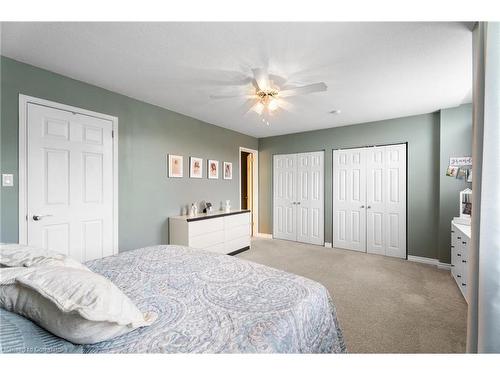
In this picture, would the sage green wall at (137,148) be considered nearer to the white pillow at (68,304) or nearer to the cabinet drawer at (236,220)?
the cabinet drawer at (236,220)

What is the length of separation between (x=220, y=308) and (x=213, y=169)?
3.41 m

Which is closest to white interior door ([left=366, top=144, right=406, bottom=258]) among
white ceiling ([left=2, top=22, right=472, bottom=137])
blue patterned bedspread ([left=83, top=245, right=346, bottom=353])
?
white ceiling ([left=2, top=22, right=472, bottom=137])

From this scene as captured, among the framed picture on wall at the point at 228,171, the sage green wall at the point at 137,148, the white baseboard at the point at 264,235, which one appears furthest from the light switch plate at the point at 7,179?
the white baseboard at the point at 264,235

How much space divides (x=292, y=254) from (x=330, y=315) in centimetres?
284

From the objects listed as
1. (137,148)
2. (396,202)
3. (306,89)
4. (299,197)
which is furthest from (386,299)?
(137,148)

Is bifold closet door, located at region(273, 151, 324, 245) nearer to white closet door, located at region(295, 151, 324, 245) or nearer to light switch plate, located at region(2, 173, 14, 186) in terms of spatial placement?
white closet door, located at region(295, 151, 324, 245)

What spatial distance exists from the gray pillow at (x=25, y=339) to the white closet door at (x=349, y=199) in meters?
4.42

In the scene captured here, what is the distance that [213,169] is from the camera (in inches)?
171

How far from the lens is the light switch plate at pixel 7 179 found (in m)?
2.07

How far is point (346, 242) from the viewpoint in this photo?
446cm

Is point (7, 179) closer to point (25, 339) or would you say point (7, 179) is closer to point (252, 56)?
point (25, 339)
